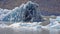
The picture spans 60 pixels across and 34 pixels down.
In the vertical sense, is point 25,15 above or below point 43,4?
above

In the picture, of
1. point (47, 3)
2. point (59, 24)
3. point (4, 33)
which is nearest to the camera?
point (4, 33)

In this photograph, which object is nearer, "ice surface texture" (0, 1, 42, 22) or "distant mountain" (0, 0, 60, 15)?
"ice surface texture" (0, 1, 42, 22)

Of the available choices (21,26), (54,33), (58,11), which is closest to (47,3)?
(58,11)

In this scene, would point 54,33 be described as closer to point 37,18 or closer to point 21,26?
point 21,26

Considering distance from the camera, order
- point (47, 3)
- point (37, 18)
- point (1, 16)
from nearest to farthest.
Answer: point (37, 18) → point (1, 16) → point (47, 3)

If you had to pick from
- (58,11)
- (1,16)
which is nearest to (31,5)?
(1,16)

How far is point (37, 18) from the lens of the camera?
1293 cm

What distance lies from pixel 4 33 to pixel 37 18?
437cm

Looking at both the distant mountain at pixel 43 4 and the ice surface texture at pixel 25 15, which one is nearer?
the ice surface texture at pixel 25 15

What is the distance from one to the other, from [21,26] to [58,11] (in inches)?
423

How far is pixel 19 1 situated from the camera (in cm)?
2306

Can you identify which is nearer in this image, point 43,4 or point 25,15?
point 25,15

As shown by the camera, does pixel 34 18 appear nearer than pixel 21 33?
No

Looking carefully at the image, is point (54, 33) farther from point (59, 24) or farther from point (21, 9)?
point (21, 9)
